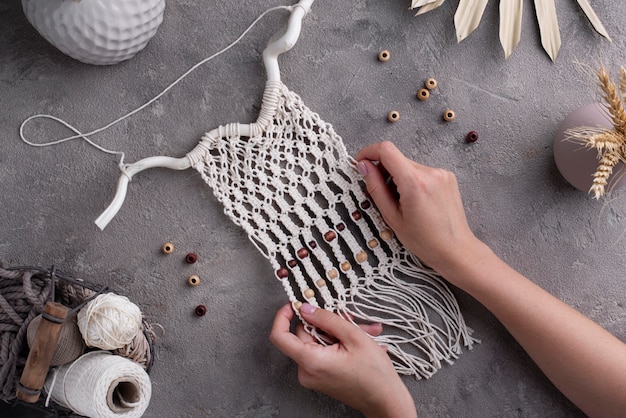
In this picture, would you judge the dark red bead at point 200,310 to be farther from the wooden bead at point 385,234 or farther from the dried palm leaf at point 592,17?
the dried palm leaf at point 592,17

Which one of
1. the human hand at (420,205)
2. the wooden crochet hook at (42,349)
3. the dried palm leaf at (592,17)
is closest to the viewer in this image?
the wooden crochet hook at (42,349)

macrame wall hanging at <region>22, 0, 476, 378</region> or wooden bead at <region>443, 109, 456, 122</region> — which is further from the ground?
wooden bead at <region>443, 109, 456, 122</region>

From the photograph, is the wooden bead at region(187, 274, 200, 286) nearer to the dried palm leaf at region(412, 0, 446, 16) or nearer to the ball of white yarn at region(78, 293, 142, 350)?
the ball of white yarn at region(78, 293, 142, 350)

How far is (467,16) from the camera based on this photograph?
1092 mm

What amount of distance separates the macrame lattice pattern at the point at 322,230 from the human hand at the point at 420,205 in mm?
38

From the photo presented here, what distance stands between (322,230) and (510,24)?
1.75 ft

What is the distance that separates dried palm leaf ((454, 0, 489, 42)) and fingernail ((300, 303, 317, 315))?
574mm

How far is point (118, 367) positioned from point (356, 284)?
45 cm

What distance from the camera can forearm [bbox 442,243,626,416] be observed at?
1024 mm

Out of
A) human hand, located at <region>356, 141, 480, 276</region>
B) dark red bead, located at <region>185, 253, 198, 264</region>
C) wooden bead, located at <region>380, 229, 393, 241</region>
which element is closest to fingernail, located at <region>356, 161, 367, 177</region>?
human hand, located at <region>356, 141, 480, 276</region>

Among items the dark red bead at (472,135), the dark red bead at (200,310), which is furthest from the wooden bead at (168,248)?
the dark red bead at (472,135)

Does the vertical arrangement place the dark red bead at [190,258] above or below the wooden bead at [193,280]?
above

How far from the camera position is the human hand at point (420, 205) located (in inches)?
39.9

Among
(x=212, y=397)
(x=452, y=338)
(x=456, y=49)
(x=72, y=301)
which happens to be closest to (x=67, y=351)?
(x=72, y=301)
